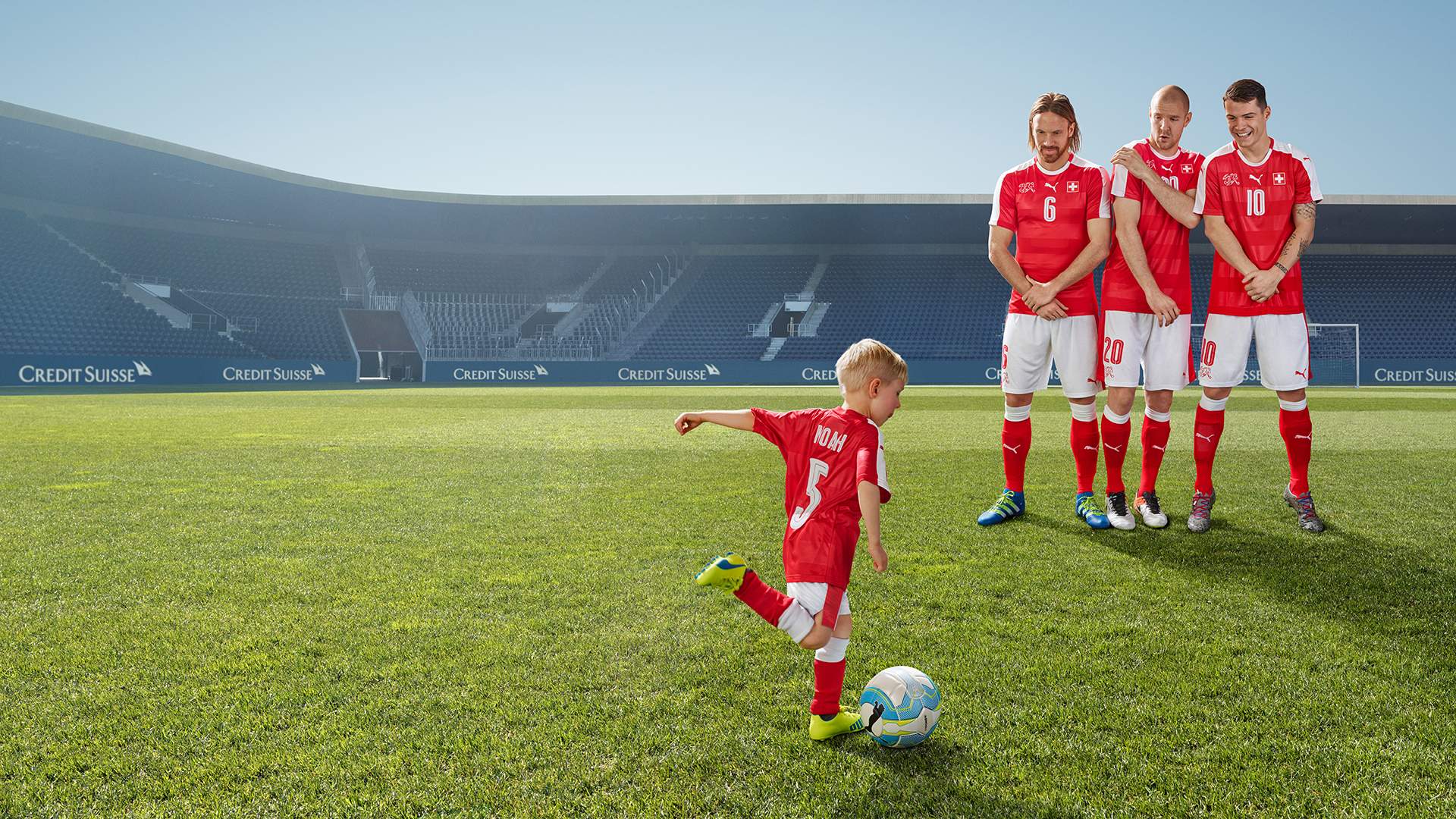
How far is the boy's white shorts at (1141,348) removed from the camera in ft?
15.4

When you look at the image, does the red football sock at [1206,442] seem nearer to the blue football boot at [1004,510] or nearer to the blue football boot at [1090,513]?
the blue football boot at [1090,513]

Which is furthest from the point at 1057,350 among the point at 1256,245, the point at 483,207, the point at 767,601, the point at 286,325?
the point at 483,207

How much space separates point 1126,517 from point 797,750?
10.4ft

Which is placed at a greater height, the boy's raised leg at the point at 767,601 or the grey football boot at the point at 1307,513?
the boy's raised leg at the point at 767,601

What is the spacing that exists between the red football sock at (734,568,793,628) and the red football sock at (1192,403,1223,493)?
11.3ft

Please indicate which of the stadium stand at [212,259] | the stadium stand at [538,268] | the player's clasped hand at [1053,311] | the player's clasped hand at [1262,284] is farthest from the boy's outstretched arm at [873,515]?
the stadium stand at [212,259]

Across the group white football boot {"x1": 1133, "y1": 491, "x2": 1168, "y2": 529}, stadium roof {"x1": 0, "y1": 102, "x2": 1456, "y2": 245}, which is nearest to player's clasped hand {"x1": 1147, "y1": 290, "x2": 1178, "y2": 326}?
white football boot {"x1": 1133, "y1": 491, "x2": 1168, "y2": 529}

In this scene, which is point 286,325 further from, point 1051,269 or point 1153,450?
point 1153,450

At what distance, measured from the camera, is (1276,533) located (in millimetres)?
4523

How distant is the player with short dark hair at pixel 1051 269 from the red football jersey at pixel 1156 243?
0.11 metres

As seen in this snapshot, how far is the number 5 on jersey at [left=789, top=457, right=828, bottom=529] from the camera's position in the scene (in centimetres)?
229

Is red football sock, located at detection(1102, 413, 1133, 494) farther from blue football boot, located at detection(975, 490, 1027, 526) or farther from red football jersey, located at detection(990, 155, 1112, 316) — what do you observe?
red football jersey, located at detection(990, 155, 1112, 316)

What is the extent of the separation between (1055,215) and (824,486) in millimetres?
3095

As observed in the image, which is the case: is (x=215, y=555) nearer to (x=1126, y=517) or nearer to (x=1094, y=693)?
(x=1094, y=693)
